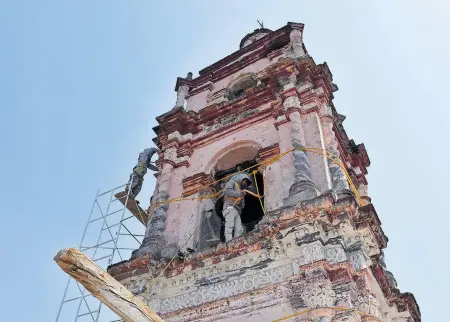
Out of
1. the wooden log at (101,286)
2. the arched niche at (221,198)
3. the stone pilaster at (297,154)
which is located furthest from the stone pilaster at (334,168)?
the wooden log at (101,286)

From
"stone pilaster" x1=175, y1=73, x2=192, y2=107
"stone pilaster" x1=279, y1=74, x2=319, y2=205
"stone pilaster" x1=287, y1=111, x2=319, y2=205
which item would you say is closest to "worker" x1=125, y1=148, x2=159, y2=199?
"stone pilaster" x1=175, y1=73, x2=192, y2=107

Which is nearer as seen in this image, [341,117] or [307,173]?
[307,173]

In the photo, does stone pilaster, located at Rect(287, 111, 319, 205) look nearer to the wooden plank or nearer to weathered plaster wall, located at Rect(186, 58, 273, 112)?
weathered plaster wall, located at Rect(186, 58, 273, 112)

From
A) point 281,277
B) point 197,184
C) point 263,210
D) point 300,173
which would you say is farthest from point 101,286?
point 197,184

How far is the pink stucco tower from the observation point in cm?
630

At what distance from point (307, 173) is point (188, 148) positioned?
3.19 meters

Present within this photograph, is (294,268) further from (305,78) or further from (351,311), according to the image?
(305,78)

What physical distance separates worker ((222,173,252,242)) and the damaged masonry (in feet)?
0.07

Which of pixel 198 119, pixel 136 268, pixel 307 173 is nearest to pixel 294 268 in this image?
pixel 307 173

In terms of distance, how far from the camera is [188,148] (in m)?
10.1

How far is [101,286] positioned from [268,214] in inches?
128

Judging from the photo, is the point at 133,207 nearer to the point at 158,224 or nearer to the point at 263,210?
the point at 158,224

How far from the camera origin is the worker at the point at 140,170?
10109 millimetres

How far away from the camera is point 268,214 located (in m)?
6.99
